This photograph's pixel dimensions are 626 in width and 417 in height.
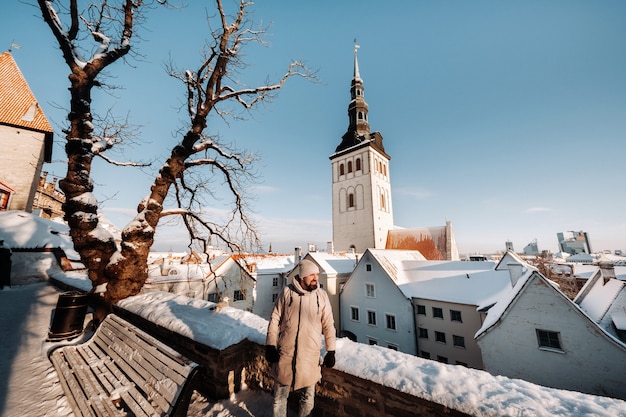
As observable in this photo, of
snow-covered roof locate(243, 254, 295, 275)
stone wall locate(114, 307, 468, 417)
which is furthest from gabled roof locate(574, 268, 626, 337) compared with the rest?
snow-covered roof locate(243, 254, 295, 275)

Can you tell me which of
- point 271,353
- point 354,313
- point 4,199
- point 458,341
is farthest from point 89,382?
point 4,199

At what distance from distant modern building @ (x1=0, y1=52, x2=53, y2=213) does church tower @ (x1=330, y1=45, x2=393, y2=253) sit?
3463 cm

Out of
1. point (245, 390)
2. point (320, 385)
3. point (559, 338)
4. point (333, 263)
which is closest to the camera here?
point (320, 385)

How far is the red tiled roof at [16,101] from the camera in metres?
17.7

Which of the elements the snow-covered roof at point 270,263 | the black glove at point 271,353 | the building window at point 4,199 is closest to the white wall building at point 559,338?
the black glove at point 271,353

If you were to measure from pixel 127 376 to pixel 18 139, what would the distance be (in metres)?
24.5

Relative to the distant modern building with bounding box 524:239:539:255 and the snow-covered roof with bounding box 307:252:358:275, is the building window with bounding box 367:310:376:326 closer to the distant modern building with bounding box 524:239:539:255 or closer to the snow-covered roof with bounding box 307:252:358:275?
the snow-covered roof with bounding box 307:252:358:275

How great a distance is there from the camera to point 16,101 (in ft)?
61.4

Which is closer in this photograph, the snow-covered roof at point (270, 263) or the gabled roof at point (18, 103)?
the gabled roof at point (18, 103)

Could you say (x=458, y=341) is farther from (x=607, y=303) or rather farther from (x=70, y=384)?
(x=70, y=384)

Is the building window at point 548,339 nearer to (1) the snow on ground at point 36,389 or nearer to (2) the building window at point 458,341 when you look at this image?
(2) the building window at point 458,341

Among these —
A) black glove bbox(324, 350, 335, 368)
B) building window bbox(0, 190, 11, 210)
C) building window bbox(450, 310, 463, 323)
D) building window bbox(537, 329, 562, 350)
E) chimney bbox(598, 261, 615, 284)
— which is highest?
building window bbox(0, 190, 11, 210)

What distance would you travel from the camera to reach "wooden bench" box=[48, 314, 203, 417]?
277 cm

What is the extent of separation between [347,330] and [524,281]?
14.8 metres
